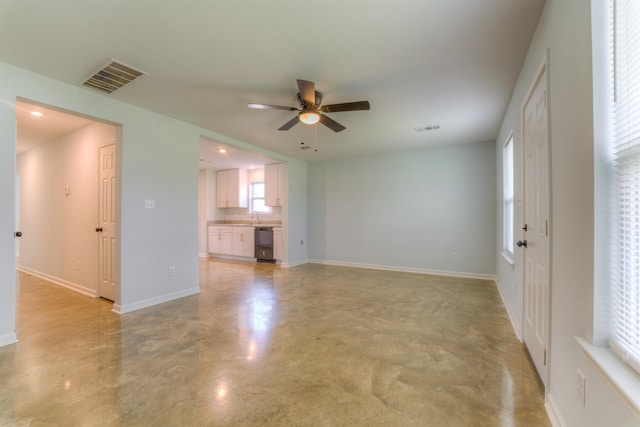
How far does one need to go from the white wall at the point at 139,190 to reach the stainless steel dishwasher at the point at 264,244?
262 centimetres

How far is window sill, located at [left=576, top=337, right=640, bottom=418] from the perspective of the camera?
32.1 inches

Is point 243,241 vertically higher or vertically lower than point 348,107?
lower

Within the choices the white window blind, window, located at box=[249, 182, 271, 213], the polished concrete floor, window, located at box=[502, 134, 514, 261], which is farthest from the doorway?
window, located at box=[502, 134, 514, 261]

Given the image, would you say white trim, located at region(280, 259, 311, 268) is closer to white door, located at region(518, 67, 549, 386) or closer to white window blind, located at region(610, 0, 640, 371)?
white door, located at region(518, 67, 549, 386)

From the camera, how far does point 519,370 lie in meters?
A: 2.03

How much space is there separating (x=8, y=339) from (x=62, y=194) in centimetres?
296

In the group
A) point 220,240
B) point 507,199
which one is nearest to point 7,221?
point 220,240

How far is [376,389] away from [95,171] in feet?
Result: 15.3

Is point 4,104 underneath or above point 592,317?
above

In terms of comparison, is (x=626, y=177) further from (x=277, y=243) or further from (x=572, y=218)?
(x=277, y=243)

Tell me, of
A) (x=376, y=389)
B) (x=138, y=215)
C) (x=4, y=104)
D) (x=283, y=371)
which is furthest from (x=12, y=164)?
(x=376, y=389)

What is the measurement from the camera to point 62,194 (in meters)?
4.53

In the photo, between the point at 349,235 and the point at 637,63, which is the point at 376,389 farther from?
the point at 349,235

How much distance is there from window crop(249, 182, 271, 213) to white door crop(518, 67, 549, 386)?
6.26 m
